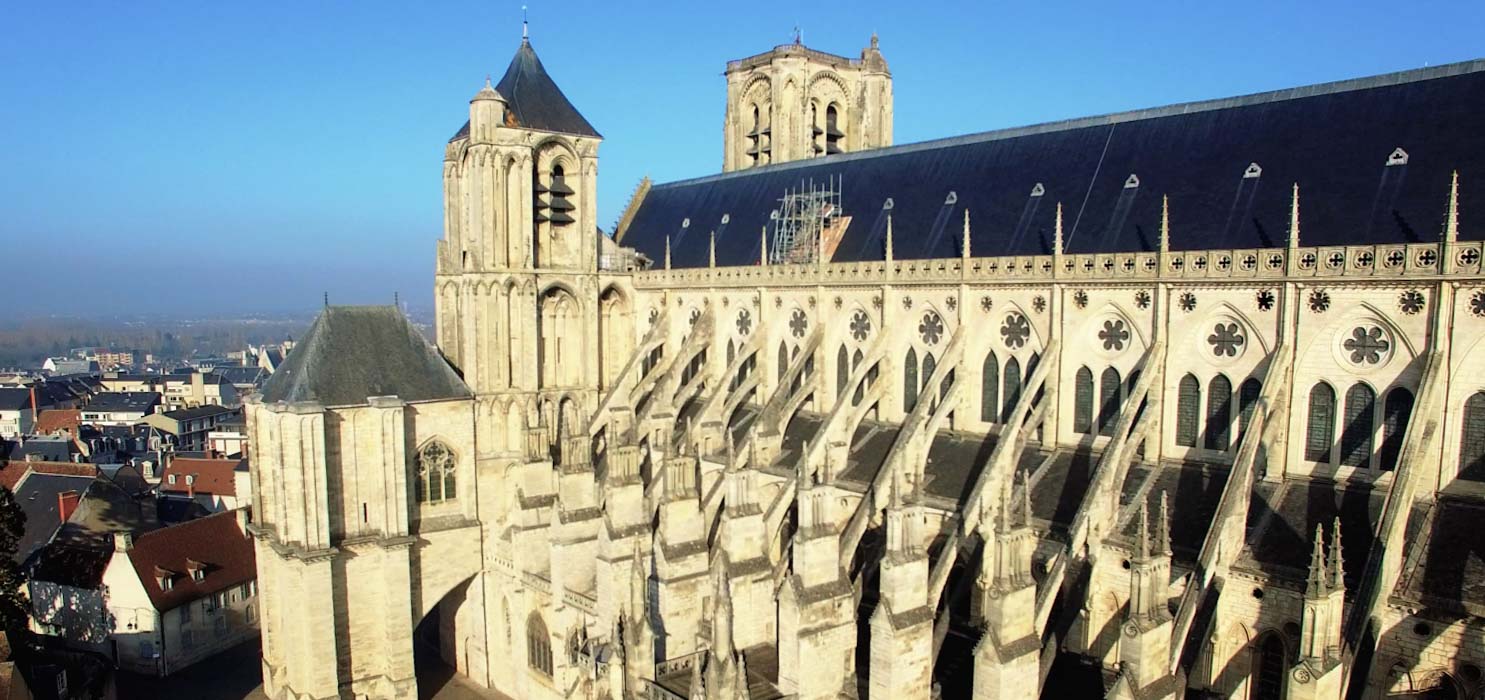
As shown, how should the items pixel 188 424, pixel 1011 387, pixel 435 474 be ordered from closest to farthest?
pixel 1011 387
pixel 435 474
pixel 188 424

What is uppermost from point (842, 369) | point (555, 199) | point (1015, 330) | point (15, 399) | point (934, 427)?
point (555, 199)

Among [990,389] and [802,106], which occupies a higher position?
[802,106]

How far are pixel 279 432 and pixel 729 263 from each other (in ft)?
54.0

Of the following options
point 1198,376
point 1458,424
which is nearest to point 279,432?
point 1198,376

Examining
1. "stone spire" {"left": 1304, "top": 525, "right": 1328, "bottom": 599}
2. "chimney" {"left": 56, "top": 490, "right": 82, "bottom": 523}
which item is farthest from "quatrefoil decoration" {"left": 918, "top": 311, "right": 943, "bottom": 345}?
"chimney" {"left": 56, "top": 490, "right": 82, "bottom": 523}

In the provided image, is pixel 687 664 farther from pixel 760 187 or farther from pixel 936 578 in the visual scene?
pixel 760 187

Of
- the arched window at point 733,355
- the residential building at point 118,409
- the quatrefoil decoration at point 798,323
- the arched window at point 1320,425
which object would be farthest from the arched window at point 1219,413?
the residential building at point 118,409

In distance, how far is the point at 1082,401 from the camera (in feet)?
82.7

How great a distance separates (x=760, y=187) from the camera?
39062 millimetres

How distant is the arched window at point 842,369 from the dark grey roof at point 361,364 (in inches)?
464

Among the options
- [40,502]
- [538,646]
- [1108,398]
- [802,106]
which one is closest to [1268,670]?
[1108,398]

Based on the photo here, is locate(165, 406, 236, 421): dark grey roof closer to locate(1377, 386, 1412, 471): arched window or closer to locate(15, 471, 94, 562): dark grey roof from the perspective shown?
locate(15, 471, 94, 562): dark grey roof

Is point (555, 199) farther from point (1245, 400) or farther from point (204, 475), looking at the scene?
point (204, 475)

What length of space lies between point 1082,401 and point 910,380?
5432 mm
